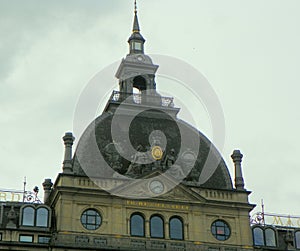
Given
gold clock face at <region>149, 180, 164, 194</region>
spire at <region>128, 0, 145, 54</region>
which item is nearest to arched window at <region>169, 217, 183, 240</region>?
gold clock face at <region>149, 180, 164, 194</region>

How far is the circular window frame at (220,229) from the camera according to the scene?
77.5 metres

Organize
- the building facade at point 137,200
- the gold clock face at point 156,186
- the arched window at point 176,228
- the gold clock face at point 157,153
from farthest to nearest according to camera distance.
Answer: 1. the gold clock face at point 157,153
2. the gold clock face at point 156,186
3. the arched window at point 176,228
4. the building facade at point 137,200

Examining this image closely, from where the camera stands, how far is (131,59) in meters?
93.2

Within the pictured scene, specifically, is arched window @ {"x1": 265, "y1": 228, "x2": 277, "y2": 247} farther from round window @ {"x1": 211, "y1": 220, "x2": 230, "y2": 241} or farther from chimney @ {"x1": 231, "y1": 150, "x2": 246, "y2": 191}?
chimney @ {"x1": 231, "y1": 150, "x2": 246, "y2": 191}

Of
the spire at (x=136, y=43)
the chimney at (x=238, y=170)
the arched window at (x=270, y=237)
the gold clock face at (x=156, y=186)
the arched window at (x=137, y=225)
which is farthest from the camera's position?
the spire at (x=136, y=43)

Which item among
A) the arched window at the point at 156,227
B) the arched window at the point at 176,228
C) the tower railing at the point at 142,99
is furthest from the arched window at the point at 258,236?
the tower railing at the point at 142,99

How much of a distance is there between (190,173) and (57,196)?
1354 cm

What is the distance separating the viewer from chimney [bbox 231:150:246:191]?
80306 mm

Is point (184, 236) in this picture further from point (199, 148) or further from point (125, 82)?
point (125, 82)

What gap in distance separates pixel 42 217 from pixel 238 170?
20.6m

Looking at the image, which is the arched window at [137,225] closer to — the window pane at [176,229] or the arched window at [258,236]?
the window pane at [176,229]

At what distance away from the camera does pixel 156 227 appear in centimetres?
7600

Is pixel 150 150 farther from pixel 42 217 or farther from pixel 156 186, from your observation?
pixel 42 217

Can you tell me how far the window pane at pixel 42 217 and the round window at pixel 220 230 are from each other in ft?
53.2
